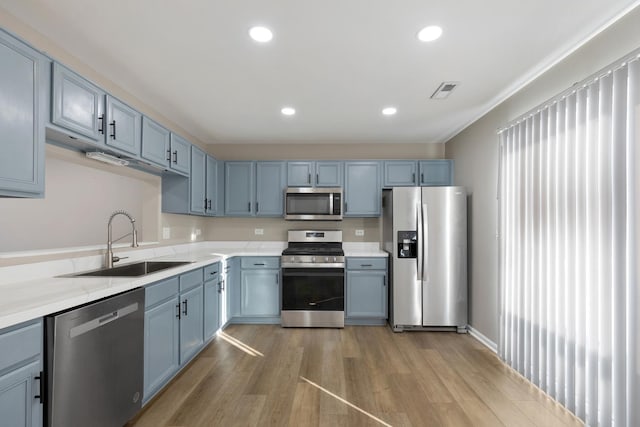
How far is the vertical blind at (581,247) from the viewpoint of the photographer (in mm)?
1720

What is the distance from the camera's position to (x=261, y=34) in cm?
201

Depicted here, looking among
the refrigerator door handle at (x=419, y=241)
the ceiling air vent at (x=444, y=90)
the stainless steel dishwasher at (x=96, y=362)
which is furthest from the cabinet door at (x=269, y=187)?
the stainless steel dishwasher at (x=96, y=362)

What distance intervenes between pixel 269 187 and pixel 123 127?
2221mm

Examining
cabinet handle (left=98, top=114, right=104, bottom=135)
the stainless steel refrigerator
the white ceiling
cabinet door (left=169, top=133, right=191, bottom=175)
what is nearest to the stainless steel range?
the stainless steel refrigerator

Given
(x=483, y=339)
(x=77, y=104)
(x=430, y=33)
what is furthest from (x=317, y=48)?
(x=483, y=339)

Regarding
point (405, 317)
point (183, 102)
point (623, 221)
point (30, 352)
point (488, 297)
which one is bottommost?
point (405, 317)

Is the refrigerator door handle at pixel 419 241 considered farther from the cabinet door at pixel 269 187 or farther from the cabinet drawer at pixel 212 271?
the cabinet drawer at pixel 212 271

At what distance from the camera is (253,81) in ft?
8.82

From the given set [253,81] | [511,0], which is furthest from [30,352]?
[511,0]

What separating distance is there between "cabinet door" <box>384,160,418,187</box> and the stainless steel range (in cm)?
128

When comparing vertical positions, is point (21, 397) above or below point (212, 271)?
below

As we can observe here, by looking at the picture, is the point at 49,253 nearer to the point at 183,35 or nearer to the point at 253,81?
the point at 183,35

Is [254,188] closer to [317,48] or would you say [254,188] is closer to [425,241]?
[425,241]

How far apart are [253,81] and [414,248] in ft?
8.38
